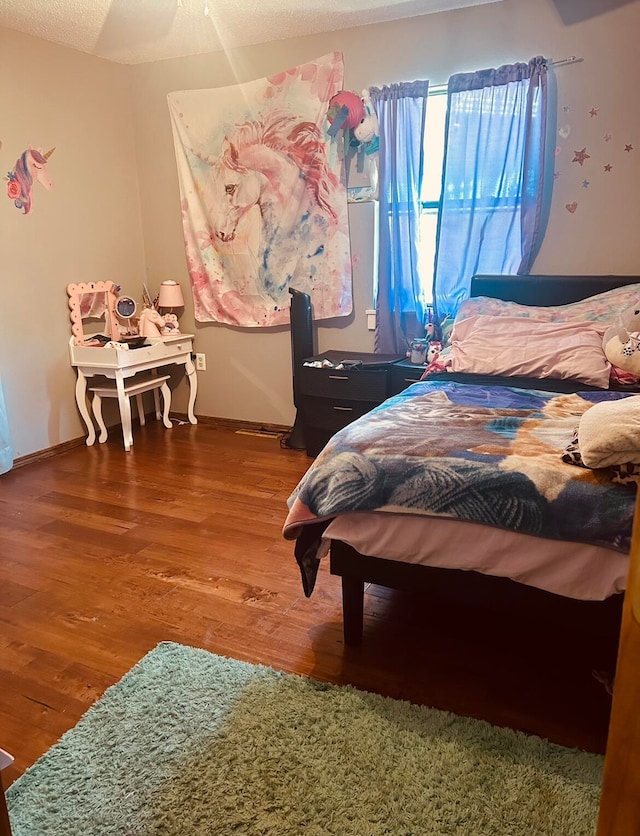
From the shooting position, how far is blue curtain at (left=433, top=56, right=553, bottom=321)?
3.11 meters

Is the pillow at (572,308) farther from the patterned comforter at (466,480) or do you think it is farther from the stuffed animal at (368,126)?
the stuffed animal at (368,126)

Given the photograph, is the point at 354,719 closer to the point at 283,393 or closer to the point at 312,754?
the point at 312,754

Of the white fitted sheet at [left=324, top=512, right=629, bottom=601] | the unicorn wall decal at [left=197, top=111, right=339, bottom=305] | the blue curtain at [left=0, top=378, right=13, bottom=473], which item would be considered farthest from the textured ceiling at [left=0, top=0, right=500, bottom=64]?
the white fitted sheet at [left=324, top=512, right=629, bottom=601]

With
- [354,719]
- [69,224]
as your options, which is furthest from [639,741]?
[69,224]

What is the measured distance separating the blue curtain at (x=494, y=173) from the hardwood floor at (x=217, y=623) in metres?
1.67

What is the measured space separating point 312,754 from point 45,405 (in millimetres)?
2985

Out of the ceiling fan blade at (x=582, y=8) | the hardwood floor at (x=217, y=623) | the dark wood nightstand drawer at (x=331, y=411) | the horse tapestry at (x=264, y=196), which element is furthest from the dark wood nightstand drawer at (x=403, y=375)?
the ceiling fan blade at (x=582, y=8)

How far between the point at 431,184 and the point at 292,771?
9.96ft

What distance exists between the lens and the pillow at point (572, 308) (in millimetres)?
2879

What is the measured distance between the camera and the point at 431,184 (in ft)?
11.4

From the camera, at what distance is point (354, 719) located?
1615mm

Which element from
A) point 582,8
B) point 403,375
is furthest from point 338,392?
point 582,8

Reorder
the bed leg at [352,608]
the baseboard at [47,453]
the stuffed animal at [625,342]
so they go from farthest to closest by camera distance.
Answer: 1. the baseboard at [47,453]
2. the stuffed animal at [625,342]
3. the bed leg at [352,608]

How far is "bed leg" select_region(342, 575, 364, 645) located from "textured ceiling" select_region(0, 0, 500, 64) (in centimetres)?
289
